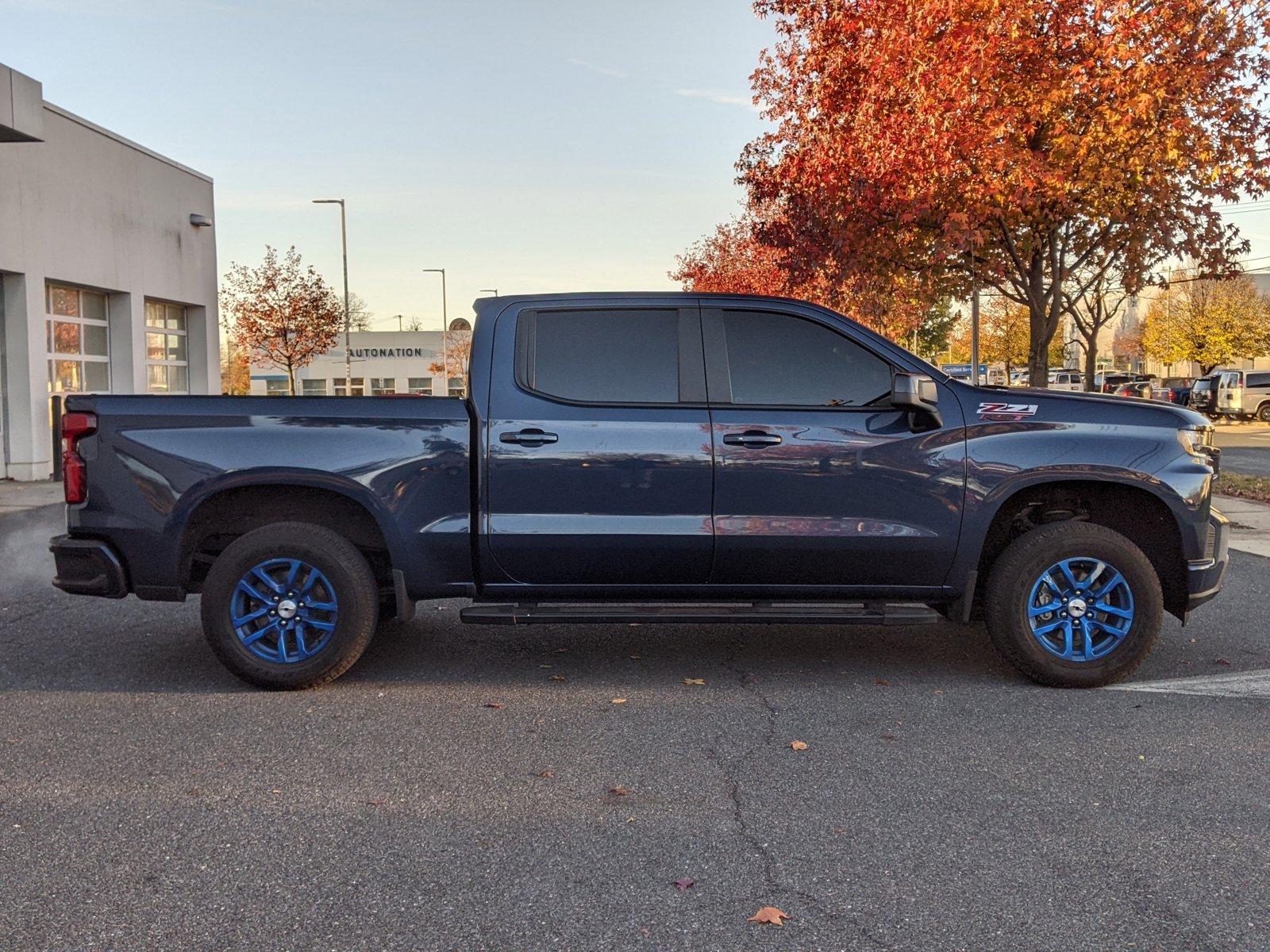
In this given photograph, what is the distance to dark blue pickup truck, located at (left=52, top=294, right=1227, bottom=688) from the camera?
5758mm

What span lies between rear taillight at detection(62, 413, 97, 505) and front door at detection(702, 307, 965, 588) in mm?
3082

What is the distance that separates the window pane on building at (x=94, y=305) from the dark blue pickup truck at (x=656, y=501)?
1718 centimetres

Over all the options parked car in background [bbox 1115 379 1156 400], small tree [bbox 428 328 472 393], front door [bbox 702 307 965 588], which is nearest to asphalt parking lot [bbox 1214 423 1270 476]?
parked car in background [bbox 1115 379 1156 400]

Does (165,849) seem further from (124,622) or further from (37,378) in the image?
(37,378)

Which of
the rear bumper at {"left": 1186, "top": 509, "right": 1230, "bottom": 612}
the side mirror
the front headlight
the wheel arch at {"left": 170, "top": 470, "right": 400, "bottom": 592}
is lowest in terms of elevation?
the rear bumper at {"left": 1186, "top": 509, "right": 1230, "bottom": 612}

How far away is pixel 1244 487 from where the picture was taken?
16.3m

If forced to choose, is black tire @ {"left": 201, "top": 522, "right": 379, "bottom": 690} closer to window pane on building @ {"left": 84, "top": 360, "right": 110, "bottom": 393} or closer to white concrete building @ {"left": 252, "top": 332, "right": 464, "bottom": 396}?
window pane on building @ {"left": 84, "top": 360, "right": 110, "bottom": 393}

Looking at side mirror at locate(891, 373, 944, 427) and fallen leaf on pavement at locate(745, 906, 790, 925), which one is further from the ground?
side mirror at locate(891, 373, 944, 427)

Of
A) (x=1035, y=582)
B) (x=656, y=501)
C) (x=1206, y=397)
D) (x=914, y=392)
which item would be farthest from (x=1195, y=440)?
(x=1206, y=397)

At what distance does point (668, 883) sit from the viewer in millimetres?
3592

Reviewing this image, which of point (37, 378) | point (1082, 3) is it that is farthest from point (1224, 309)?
point (37, 378)

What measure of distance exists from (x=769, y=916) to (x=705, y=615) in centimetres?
242

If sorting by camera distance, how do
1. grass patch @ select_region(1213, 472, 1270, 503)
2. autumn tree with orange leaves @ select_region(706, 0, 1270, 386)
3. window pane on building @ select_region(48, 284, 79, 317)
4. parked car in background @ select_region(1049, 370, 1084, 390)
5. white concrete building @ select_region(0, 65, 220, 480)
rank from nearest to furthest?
autumn tree with orange leaves @ select_region(706, 0, 1270, 386)
grass patch @ select_region(1213, 472, 1270, 503)
white concrete building @ select_region(0, 65, 220, 480)
window pane on building @ select_region(48, 284, 79, 317)
parked car in background @ select_region(1049, 370, 1084, 390)

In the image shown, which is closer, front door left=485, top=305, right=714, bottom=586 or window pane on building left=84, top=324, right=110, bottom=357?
front door left=485, top=305, right=714, bottom=586
